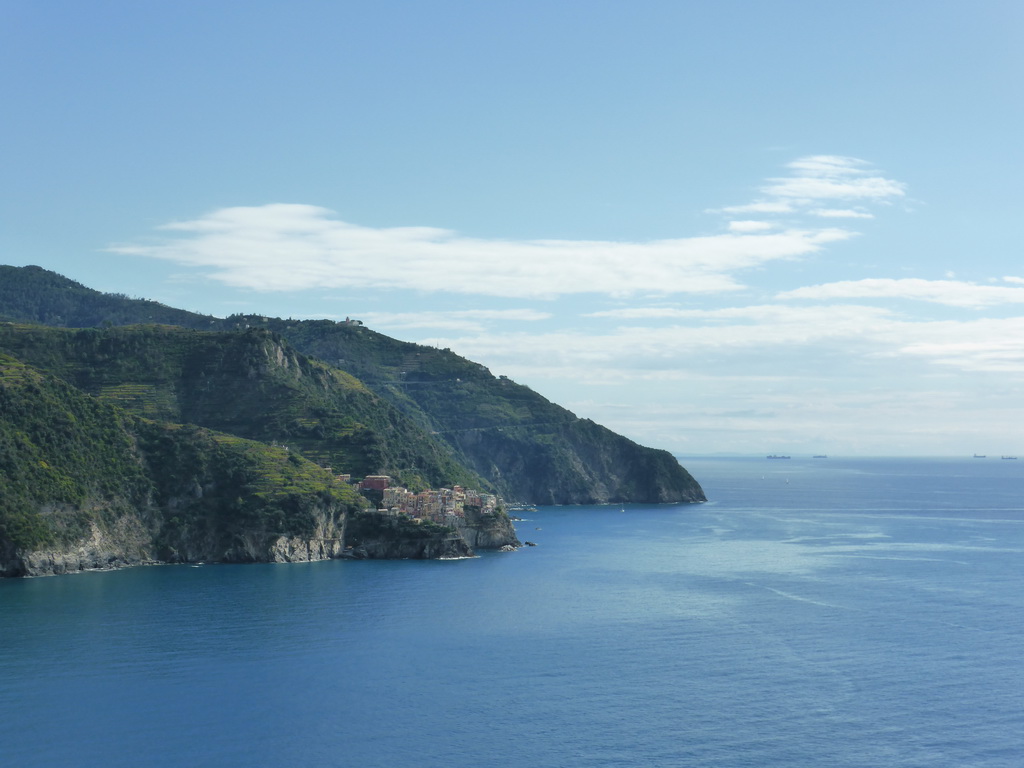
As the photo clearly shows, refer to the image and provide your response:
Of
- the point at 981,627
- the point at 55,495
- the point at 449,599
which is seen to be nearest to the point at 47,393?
the point at 55,495

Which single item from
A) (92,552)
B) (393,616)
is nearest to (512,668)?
(393,616)

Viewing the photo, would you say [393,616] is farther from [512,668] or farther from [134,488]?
[134,488]

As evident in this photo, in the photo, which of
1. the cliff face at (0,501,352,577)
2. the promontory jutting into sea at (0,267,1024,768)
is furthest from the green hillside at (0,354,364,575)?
the promontory jutting into sea at (0,267,1024,768)

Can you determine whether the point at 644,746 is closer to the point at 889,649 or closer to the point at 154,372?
the point at 889,649

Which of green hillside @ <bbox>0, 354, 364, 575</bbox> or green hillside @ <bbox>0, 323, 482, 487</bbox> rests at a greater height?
green hillside @ <bbox>0, 323, 482, 487</bbox>

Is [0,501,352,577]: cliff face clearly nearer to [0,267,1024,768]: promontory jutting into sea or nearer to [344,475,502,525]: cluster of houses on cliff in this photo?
[0,267,1024,768]: promontory jutting into sea

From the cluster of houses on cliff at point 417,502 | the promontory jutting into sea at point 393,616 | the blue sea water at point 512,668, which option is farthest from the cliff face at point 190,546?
the cluster of houses on cliff at point 417,502
